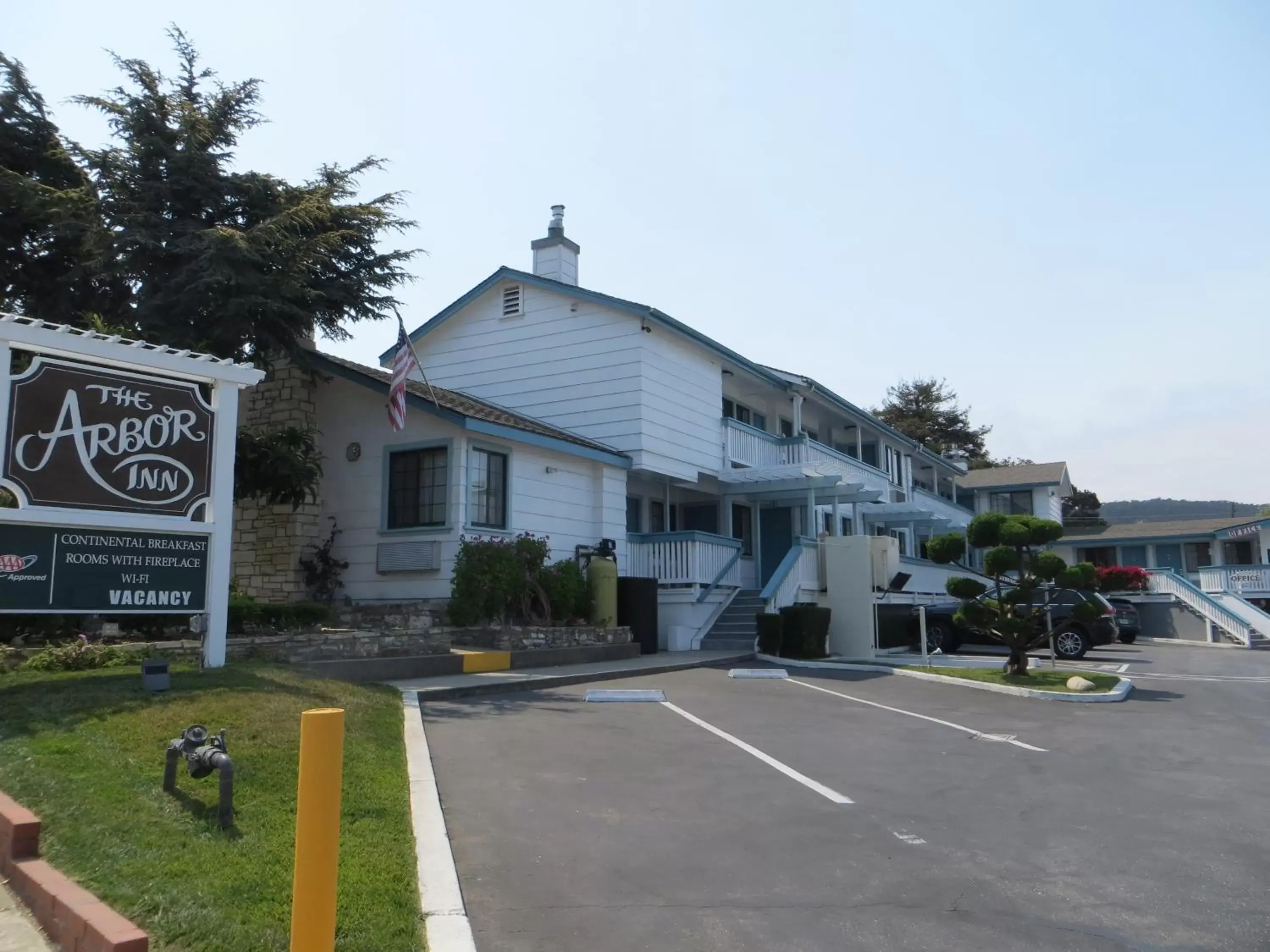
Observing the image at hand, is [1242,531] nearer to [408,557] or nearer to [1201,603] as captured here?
[1201,603]

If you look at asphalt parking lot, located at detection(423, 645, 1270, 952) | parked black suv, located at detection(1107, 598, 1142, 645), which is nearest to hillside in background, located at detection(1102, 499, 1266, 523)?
parked black suv, located at detection(1107, 598, 1142, 645)

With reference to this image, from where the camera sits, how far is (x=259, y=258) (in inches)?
611

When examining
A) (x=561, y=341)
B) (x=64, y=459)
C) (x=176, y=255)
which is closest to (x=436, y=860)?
(x=64, y=459)

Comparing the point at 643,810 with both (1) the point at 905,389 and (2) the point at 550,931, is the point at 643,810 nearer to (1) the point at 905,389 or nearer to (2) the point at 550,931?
(2) the point at 550,931

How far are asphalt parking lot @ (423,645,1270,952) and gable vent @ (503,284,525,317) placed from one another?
41.8 ft

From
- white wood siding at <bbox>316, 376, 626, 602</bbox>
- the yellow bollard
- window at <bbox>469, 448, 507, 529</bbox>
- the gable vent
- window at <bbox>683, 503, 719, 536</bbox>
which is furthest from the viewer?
window at <bbox>683, 503, 719, 536</bbox>

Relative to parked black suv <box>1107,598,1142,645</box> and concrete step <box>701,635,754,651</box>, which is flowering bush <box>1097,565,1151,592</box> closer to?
parked black suv <box>1107,598,1142,645</box>

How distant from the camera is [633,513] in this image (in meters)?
22.6

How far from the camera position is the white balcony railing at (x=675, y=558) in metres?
19.9

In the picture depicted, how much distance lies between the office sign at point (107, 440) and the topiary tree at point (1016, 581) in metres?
10.6

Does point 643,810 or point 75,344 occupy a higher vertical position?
point 75,344

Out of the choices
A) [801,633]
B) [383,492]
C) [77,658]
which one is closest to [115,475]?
[77,658]

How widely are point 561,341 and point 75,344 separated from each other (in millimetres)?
13285

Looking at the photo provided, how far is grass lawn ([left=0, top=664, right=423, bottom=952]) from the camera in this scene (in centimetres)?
407
